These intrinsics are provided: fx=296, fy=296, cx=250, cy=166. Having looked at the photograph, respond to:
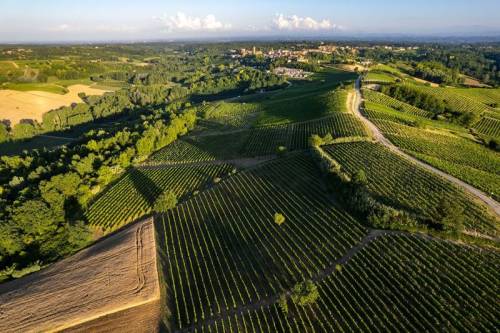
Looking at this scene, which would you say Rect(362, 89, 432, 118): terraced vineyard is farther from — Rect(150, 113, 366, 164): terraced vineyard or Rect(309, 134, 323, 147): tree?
Rect(309, 134, 323, 147): tree

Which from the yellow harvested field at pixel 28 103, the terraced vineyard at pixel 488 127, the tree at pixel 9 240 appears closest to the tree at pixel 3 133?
the yellow harvested field at pixel 28 103

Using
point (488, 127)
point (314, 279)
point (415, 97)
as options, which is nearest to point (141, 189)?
point (314, 279)

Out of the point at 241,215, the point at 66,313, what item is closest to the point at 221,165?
the point at 241,215

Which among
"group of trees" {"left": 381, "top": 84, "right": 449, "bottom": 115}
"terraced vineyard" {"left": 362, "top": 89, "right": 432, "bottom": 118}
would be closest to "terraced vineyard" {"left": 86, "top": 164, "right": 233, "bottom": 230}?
"terraced vineyard" {"left": 362, "top": 89, "right": 432, "bottom": 118}

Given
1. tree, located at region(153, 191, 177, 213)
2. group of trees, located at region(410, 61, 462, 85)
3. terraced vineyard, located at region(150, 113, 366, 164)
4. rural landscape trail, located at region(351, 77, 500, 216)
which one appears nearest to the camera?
rural landscape trail, located at region(351, 77, 500, 216)

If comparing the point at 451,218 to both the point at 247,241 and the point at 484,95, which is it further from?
the point at 484,95

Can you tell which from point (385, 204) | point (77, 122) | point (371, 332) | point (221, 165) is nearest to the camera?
point (371, 332)

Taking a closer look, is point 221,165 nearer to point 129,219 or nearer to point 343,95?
point 129,219
